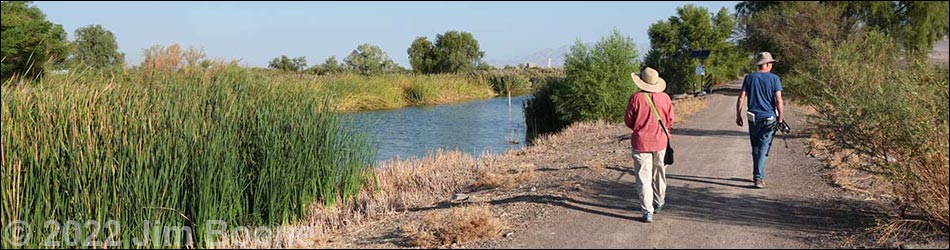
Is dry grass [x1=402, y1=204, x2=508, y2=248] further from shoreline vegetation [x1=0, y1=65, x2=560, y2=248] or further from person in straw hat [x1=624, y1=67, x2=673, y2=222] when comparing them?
shoreline vegetation [x1=0, y1=65, x2=560, y2=248]

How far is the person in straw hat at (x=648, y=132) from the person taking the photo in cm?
693

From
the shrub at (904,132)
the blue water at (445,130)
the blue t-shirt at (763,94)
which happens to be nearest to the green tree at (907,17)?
the blue water at (445,130)

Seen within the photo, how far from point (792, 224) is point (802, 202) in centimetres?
116

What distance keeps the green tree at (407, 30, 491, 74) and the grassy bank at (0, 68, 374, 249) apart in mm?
61761

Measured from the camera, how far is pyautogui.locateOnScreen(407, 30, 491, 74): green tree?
72.0 metres

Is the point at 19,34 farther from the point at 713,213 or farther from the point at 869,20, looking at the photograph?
the point at 869,20

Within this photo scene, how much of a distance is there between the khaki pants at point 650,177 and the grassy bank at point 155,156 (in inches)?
165

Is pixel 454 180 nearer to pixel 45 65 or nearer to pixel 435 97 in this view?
pixel 45 65

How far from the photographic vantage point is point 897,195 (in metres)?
6.82

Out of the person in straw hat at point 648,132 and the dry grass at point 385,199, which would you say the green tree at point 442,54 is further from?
the person in straw hat at point 648,132

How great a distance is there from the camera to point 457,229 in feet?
21.2

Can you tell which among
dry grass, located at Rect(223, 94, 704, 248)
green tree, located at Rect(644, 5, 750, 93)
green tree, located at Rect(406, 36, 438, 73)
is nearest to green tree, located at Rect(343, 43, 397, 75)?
green tree, located at Rect(406, 36, 438, 73)

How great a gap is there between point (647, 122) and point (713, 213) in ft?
3.93

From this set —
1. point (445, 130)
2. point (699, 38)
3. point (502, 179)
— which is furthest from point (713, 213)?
point (699, 38)
